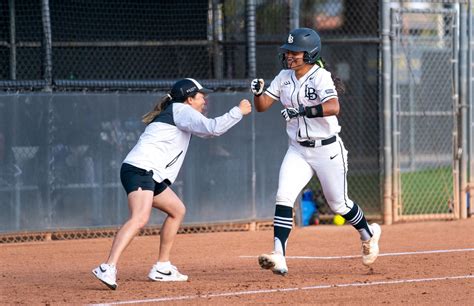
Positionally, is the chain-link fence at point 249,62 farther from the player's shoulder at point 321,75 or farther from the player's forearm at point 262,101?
the player's shoulder at point 321,75

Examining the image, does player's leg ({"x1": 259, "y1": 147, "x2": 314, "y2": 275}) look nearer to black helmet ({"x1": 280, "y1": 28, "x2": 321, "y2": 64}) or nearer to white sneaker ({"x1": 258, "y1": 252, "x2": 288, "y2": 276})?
white sneaker ({"x1": 258, "y1": 252, "x2": 288, "y2": 276})

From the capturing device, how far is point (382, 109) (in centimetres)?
1289

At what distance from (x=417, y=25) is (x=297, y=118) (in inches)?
246

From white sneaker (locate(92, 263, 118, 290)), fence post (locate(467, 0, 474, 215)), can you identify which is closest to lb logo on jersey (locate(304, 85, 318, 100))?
white sneaker (locate(92, 263, 118, 290))

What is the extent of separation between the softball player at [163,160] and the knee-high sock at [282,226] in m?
0.81

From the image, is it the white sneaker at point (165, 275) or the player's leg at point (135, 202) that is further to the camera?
the white sneaker at point (165, 275)

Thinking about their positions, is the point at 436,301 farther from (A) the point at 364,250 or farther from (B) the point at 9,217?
(B) the point at 9,217

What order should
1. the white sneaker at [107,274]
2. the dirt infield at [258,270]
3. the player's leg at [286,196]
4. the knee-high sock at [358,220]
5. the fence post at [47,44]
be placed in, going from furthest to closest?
the fence post at [47,44]
the knee-high sock at [358,220]
the player's leg at [286,196]
the white sneaker at [107,274]
the dirt infield at [258,270]

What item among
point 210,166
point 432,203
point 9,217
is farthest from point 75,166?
point 432,203

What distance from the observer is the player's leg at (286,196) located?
→ 7.73 metres

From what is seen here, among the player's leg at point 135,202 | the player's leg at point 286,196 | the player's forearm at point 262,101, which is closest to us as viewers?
the player's leg at point 135,202

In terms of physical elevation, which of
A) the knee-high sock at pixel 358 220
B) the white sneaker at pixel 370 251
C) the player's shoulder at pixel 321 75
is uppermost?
the player's shoulder at pixel 321 75

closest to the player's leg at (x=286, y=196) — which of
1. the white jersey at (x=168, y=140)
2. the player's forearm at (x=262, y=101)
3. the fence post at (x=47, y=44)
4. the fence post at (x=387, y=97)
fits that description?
the player's forearm at (x=262, y=101)

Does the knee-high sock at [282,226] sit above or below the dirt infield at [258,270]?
above
